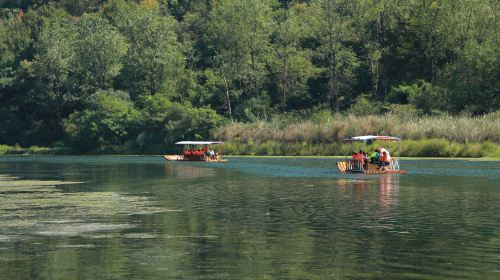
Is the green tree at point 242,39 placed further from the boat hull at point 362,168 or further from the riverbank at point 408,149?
the boat hull at point 362,168

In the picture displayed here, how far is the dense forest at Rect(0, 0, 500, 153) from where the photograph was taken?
5197 inches

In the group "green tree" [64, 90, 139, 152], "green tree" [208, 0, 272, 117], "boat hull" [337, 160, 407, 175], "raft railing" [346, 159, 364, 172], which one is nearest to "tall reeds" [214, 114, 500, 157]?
"green tree" [208, 0, 272, 117]

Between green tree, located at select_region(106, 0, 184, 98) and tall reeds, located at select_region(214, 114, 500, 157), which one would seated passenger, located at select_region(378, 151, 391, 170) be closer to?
tall reeds, located at select_region(214, 114, 500, 157)

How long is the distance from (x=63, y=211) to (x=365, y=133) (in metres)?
73.1

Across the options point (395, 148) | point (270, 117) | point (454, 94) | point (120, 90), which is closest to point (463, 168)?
point (395, 148)

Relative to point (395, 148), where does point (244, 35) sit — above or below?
above

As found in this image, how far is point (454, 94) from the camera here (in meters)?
123

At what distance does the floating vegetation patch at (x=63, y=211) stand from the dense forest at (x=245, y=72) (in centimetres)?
7748

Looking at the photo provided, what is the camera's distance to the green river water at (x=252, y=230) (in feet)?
80.7

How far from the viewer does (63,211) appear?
1633 inches

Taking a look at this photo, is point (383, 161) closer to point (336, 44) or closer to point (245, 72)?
point (336, 44)

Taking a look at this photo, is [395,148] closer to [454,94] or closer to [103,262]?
[454,94]

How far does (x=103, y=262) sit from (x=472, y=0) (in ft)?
379

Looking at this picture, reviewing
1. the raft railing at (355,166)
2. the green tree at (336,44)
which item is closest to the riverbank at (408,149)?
the green tree at (336,44)
